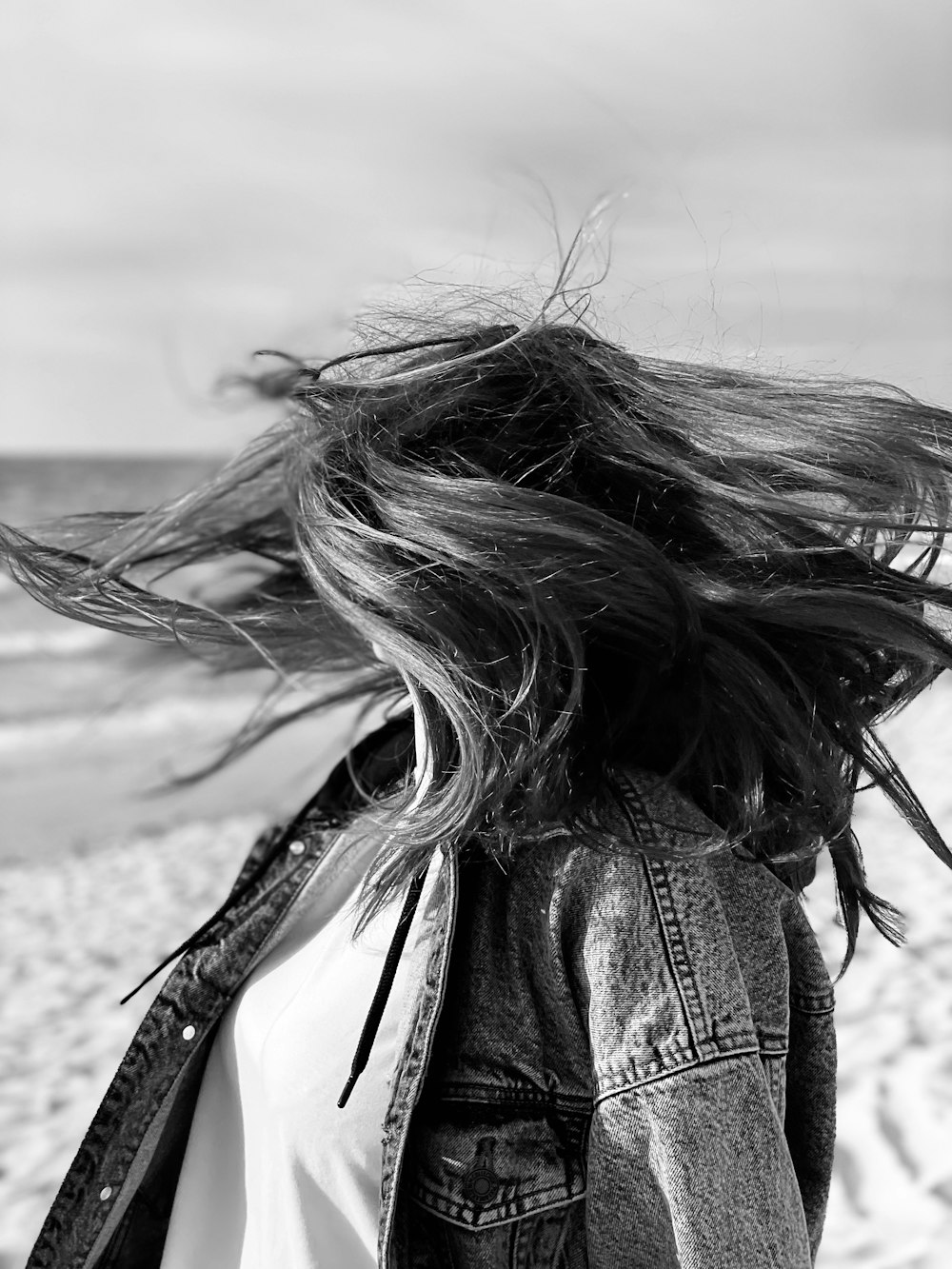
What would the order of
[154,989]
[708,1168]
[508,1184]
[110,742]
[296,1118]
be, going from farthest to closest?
[110,742], [154,989], [296,1118], [508,1184], [708,1168]

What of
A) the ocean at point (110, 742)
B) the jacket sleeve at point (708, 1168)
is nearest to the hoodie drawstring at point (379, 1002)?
the jacket sleeve at point (708, 1168)

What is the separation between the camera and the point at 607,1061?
1.31 m

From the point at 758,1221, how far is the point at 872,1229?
2.63 meters

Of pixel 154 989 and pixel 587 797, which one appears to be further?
pixel 154 989

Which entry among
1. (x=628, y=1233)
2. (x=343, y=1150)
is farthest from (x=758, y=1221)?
(x=343, y=1150)

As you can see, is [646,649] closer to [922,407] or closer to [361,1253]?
[922,407]

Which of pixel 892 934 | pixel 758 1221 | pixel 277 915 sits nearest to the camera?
pixel 758 1221

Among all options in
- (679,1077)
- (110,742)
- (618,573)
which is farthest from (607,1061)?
(110,742)

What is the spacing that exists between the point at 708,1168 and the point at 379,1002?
44 cm

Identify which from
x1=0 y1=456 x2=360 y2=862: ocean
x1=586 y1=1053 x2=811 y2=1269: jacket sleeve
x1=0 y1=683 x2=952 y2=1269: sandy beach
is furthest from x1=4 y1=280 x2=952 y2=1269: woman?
x1=0 y1=683 x2=952 y2=1269: sandy beach

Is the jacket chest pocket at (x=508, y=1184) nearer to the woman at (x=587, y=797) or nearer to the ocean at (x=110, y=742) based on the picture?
the woman at (x=587, y=797)

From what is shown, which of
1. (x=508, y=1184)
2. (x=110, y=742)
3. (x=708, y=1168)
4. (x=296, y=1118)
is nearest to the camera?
(x=708, y=1168)

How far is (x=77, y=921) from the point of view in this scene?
664cm

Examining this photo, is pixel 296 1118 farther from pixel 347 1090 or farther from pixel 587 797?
pixel 587 797
